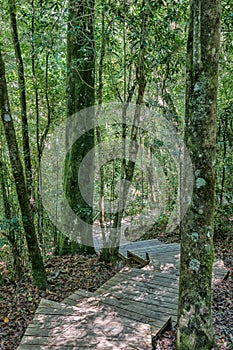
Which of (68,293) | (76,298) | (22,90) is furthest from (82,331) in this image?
(22,90)

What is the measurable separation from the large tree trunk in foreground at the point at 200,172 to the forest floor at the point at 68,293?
58 cm

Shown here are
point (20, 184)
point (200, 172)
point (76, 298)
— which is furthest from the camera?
point (20, 184)

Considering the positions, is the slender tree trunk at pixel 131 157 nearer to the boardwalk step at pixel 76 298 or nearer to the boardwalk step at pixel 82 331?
the boardwalk step at pixel 76 298

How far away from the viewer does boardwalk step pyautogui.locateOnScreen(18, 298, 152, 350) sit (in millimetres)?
2465

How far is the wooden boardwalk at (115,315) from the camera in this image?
8.24 ft

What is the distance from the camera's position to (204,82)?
2.26m

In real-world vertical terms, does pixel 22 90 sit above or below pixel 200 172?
above

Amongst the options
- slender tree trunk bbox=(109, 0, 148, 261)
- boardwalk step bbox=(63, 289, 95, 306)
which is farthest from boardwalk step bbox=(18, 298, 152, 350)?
slender tree trunk bbox=(109, 0, 148, 261)

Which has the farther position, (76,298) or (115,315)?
(76,298)

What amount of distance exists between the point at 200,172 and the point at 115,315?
1902mm

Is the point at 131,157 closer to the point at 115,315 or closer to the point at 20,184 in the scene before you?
the point at 20,184

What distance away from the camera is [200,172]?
7.58ft

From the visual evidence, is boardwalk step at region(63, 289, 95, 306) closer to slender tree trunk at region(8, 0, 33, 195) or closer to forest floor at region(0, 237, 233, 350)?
forest floor at region(0, 237, 233, 350)

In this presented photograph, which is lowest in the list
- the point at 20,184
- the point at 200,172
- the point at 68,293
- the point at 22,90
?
the point at 68,293
